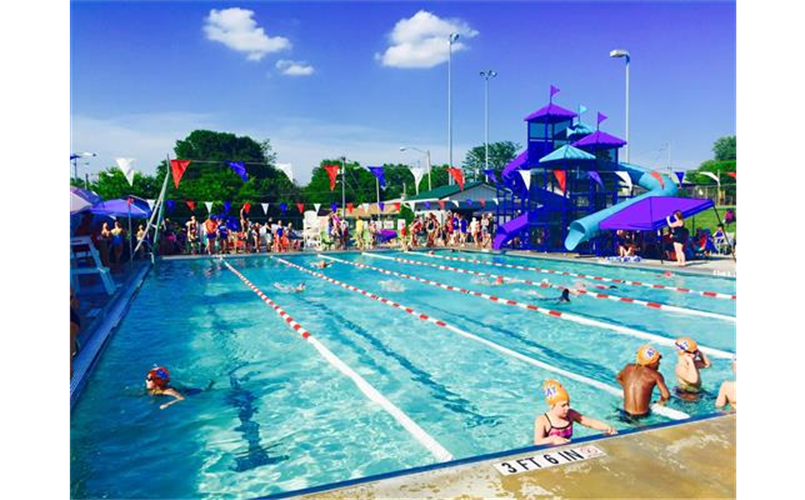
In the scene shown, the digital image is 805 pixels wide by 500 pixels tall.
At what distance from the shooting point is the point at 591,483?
2826mm

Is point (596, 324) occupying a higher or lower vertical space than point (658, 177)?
lower

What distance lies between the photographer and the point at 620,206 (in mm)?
17922

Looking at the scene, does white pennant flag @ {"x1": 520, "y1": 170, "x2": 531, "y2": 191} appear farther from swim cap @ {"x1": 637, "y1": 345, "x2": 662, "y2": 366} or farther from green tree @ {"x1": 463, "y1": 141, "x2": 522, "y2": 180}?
green tree @ {"x1": 463, "y1": 141, "x2": 522, "y2": 180}

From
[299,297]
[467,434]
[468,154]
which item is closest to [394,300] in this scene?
[299,297]

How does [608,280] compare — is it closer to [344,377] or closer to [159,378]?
[344,377]

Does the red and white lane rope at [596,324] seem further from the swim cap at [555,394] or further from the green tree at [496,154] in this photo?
the green tree at [496,154]

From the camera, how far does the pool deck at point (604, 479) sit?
2729mm

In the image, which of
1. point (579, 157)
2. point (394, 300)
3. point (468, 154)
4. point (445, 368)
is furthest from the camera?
point (468, 154)

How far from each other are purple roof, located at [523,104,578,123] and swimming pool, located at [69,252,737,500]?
33.7 ft

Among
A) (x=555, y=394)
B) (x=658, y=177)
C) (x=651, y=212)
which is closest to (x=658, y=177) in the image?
(x=658, y=177)

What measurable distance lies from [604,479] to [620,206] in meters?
16.4

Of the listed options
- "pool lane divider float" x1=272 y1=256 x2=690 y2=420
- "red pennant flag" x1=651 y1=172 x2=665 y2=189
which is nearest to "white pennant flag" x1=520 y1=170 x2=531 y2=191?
"red pennant flag" x1=651 y1=172 x2=665 y2=189
